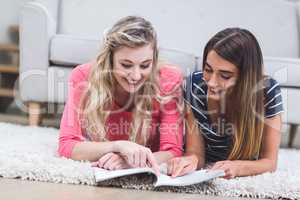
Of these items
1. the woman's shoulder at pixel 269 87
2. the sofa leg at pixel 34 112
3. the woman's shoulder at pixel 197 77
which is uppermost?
the woman's shoulder at pixel 197 77

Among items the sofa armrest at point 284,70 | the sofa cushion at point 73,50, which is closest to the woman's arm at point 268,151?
the sofa armrest at point 284,70

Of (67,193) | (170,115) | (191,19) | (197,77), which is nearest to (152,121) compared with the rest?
(170,115)

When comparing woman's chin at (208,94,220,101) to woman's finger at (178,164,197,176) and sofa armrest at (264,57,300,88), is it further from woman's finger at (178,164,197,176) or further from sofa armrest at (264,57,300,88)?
sofa armrest at (264,57,300,88)

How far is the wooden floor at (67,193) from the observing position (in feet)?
3.17

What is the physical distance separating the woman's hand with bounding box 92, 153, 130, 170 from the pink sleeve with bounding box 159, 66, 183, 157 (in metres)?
0.20

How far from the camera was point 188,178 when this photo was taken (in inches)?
42.5

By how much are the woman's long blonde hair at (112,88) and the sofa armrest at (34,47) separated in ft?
2.39

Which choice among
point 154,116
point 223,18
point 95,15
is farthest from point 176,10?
point 154,116

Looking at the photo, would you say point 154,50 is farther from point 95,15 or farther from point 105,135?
point 95,15

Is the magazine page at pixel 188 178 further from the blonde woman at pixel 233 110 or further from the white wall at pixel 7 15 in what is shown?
the white wall at pixel 7 15

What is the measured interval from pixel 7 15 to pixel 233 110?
2.17m

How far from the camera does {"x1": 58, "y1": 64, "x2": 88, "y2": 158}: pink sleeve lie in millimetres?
1308

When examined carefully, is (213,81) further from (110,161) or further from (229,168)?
(110,161)

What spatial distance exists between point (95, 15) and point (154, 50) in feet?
4.41
